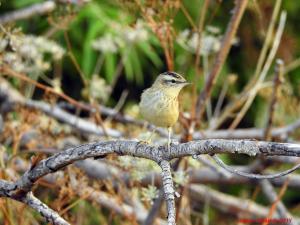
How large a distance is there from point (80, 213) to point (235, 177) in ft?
3.87

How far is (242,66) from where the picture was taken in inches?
256

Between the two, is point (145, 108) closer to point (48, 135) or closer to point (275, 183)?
point (48, 135)

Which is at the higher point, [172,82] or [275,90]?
[172,82]

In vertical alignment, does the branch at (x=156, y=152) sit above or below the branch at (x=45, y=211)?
above

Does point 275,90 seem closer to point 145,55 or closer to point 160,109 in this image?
point 160,109

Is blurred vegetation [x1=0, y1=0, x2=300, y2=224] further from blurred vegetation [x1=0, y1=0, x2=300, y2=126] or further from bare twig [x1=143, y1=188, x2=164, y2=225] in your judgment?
bare twig [x1=143, y1=188, x2=164, y2=225]

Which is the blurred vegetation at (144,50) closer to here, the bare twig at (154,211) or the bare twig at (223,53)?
the bare twig at (223,53)

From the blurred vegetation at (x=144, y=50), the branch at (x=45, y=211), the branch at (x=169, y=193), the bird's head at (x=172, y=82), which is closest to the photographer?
the branch at (x=169, y=193)

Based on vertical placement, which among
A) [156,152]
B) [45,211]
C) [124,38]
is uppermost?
[156,152]

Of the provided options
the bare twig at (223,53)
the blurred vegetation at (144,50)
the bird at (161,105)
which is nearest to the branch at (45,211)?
the bird at (161,105)

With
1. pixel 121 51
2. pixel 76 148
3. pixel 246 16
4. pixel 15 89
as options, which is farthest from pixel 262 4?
pixel 76 148

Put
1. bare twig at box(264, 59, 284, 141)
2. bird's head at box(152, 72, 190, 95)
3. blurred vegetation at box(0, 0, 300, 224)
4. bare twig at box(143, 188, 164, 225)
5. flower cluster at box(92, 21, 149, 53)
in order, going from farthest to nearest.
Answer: blurred vegetation at box(0, 0, 300, 224) < flower cluster at box(92, 21, 149, 53) < bare twig at box(264, 59, 284, 141) < bare twig at box(143, 188, 164, 225) < bird's head at box(152, 72, 190, 95)

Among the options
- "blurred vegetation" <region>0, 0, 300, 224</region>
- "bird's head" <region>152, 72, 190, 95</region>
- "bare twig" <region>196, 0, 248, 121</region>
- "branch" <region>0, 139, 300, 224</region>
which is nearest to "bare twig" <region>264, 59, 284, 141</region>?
"bare twig" <region>196, 0, 248, 121</region>

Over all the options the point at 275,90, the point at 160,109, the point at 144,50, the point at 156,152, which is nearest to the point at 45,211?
the point at 156,152
